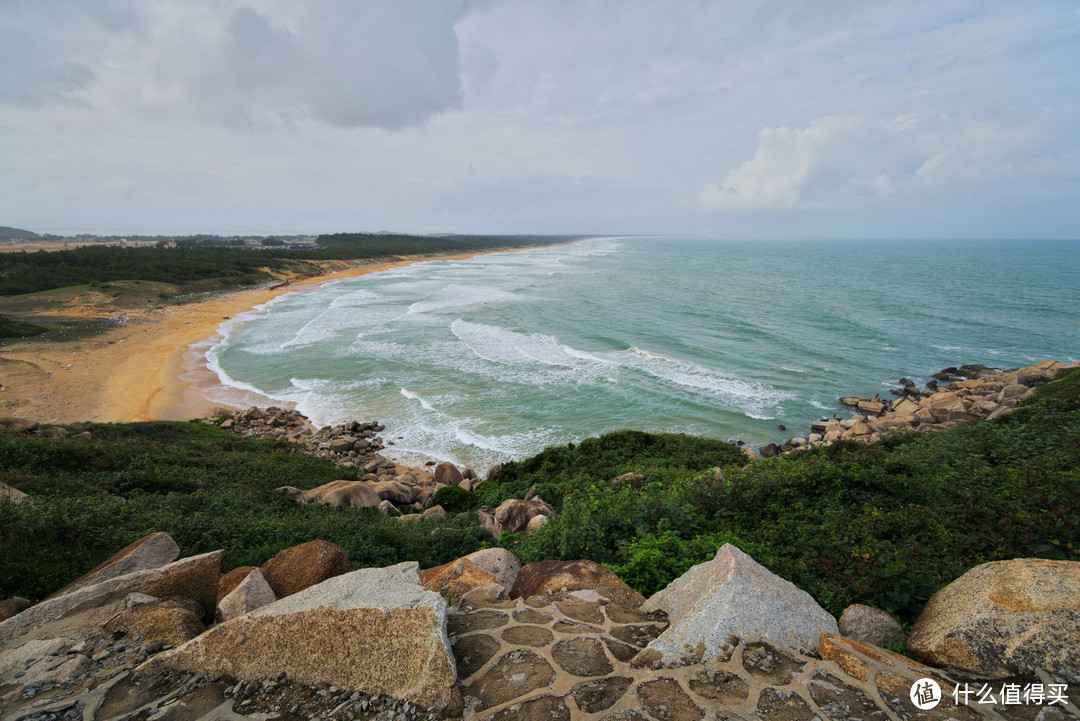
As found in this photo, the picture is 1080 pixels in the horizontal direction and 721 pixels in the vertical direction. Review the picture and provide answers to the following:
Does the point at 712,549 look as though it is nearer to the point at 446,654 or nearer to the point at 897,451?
the point at 446,654

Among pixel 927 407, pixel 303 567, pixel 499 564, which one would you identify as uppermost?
pixel 303 567

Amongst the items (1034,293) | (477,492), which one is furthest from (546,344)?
(1034,293)

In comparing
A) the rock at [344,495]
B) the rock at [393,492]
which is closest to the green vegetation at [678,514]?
the rock at [344,495]

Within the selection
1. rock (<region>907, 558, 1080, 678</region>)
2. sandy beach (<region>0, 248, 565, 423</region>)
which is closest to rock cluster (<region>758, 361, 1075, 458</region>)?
rock (<region>907, 558, 1080, 678</region>)

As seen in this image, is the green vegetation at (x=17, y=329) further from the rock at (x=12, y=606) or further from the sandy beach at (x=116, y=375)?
the rock at (x=12, y=606)

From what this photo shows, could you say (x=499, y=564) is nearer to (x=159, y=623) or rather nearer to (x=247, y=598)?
(x=247, y=598)

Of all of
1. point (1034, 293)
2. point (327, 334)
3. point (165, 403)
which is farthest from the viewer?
point (1034, 293)

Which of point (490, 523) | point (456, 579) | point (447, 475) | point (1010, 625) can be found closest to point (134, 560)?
point (456, 579)

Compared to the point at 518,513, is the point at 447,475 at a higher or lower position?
lower
